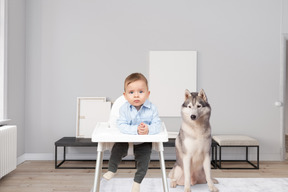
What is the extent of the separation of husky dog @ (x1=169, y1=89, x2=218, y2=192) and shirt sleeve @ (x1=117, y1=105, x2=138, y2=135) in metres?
0.89

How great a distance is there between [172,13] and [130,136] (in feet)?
10.4

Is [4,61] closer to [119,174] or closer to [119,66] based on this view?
[119,66]

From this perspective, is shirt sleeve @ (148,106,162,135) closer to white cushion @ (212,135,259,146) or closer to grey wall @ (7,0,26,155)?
white cushion @ (212,135,259,146)

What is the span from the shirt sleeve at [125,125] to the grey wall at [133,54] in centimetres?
255

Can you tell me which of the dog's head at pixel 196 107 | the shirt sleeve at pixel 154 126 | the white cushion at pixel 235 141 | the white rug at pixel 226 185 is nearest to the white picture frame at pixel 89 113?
the white rug at pixel 226 185

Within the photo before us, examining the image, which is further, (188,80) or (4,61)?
(188,80)

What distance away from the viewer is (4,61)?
3.73 m

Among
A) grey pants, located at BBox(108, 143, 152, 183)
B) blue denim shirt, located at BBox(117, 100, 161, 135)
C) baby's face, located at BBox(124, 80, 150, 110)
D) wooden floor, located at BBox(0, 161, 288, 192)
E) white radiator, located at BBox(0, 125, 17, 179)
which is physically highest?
baby's face, located at BBox(124, 80, 150, 110)

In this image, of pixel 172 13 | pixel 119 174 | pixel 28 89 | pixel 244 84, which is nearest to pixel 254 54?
pixel 244 84

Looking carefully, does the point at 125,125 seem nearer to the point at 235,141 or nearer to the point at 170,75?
the point at 235,141

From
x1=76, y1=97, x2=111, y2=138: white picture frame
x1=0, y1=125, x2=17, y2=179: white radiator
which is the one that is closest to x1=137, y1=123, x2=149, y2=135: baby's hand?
x1=0, y1=125, x2=17, y2=179: white radiator

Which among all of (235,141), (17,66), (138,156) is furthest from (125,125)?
(17,66)

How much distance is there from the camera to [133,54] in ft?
14.4

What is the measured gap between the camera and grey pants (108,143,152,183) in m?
1.80
